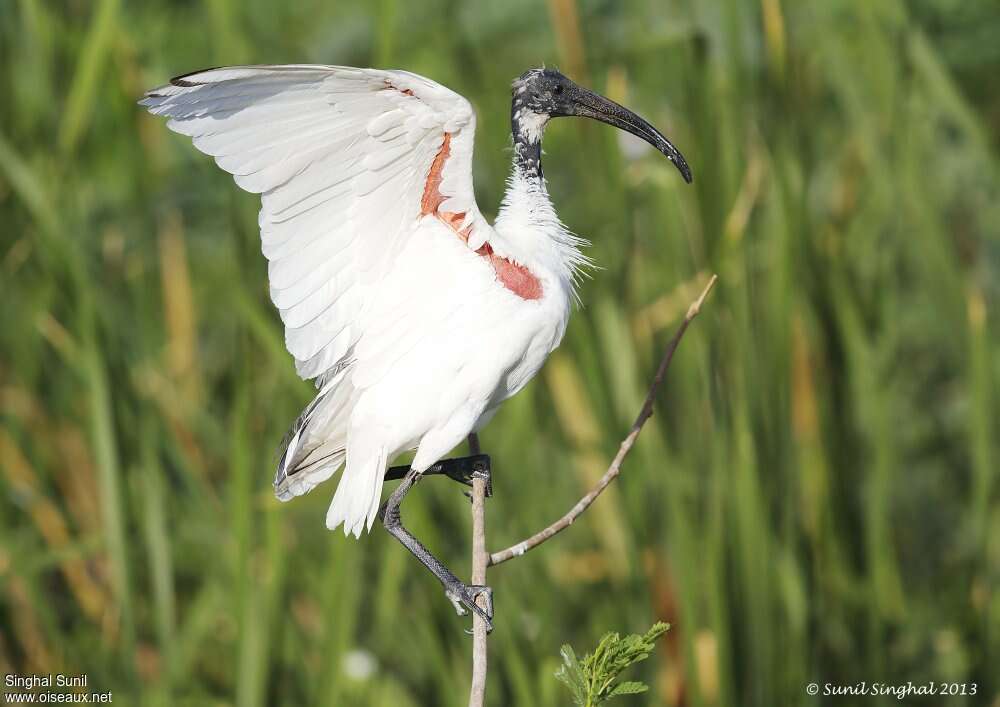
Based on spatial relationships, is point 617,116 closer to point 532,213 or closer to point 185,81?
point 532,213

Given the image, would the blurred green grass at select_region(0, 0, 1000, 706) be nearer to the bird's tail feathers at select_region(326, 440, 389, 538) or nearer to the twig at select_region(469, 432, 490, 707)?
the bird's tail feathers at select_region(326, 440, 389, 538)

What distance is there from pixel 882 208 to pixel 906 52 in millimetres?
348

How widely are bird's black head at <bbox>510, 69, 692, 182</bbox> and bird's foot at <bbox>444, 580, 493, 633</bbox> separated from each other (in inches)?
27.9

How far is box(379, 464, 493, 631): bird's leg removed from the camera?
180 centimetres

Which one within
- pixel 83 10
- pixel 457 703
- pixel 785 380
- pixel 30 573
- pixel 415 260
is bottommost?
pixel 457 703

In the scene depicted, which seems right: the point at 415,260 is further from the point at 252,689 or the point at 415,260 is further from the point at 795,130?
the point at 252,689

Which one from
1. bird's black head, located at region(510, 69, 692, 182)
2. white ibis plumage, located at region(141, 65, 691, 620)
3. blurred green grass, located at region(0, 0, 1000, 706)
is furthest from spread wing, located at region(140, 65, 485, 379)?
blurred green grass, located at region(0, 0, 1000, 706)

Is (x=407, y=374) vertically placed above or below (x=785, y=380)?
above

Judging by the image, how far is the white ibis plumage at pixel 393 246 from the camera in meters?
1.66

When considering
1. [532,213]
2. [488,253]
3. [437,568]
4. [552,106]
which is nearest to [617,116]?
[552,106]

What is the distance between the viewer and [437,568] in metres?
1.93

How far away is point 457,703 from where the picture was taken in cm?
242

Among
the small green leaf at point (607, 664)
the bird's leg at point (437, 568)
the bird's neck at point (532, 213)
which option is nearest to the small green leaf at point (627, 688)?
the small green leaf at point (607, 664)

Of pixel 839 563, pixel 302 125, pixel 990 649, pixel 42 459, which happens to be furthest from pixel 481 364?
pixel 42 459
